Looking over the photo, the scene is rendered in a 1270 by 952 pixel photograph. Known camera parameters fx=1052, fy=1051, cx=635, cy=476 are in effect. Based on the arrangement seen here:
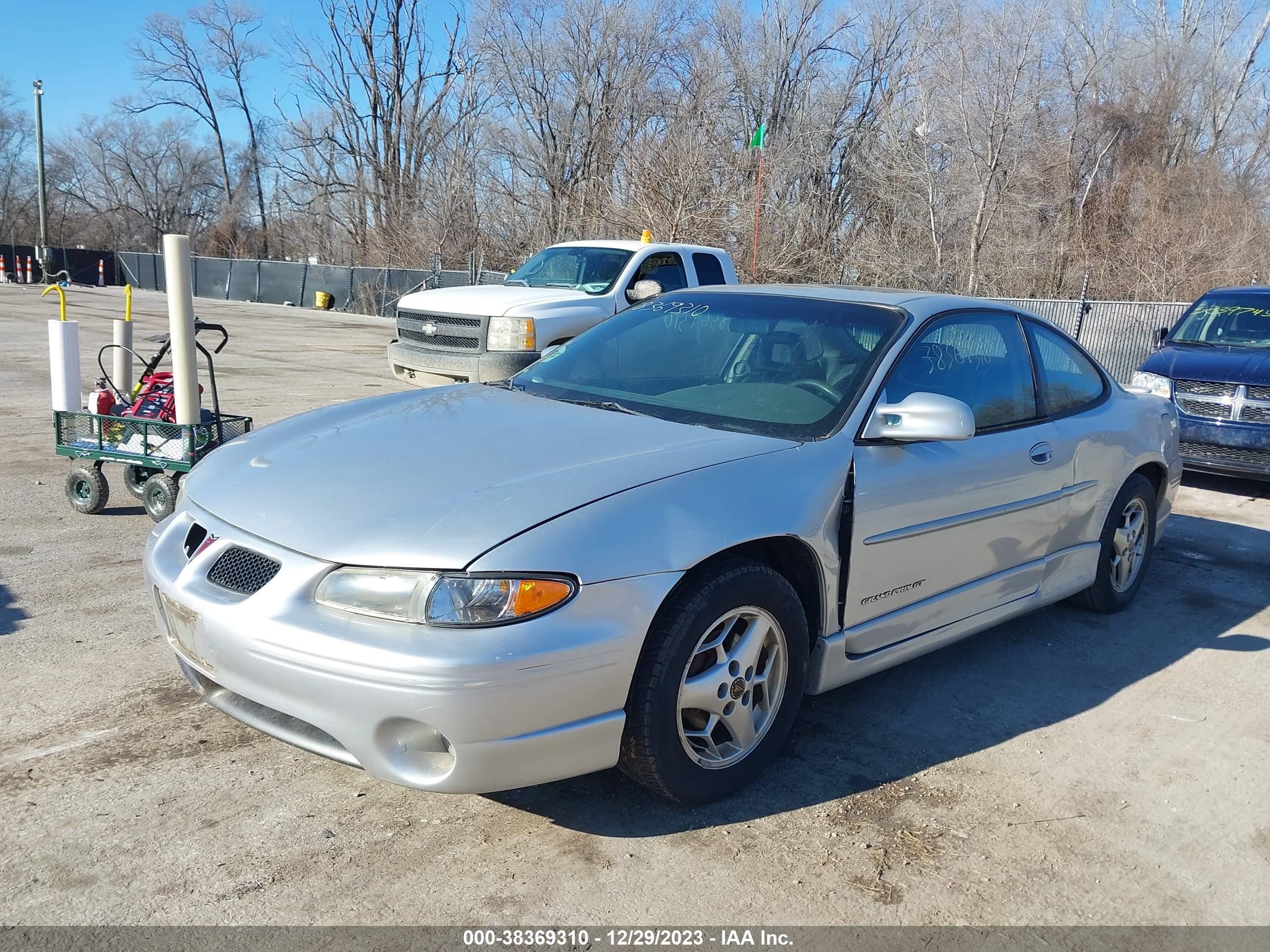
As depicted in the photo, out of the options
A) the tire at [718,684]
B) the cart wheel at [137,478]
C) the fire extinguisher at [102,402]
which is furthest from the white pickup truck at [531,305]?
the tire at [718,684]

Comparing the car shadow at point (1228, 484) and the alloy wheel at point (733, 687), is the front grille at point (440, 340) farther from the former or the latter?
the alloy wheel at point (733, 687)

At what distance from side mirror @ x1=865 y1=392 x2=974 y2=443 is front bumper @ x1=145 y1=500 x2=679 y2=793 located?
1.14 meters

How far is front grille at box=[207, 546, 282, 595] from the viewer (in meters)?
2.87

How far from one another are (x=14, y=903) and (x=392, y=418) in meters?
1.81

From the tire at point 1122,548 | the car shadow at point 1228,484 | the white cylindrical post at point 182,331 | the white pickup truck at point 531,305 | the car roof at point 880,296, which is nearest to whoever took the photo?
the car roof at point 880,296

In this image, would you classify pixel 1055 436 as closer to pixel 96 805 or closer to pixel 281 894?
pixel 281 894

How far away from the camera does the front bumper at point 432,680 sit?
260cm

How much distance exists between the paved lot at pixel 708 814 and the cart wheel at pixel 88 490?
149 centimetres

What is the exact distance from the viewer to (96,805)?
3029mm

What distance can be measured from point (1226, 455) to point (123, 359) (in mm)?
8361

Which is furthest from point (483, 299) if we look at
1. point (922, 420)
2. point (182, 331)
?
point (922, 420)

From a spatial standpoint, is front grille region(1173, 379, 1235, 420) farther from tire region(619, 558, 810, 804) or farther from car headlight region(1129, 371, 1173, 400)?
tire region(619, 558, 810, 804)

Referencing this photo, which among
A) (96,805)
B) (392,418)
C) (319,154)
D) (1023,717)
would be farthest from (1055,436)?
(319,154)

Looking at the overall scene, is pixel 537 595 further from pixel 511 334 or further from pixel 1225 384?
pixel 1225 384
